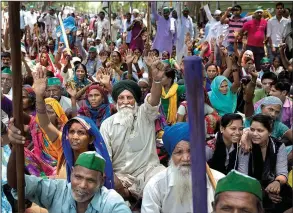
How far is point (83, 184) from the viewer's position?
313 cm

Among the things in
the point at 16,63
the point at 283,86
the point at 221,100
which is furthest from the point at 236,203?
the point at 221,100

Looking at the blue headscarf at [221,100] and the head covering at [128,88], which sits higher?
the head covering at [128,88]

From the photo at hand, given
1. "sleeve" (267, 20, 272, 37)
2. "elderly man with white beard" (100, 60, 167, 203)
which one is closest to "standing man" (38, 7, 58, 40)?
"sleeve" (267, 20, 272, 37)

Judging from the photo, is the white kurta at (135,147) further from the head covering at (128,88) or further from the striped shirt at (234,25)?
the striped shirt at (234,25)

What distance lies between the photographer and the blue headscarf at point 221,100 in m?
6.70

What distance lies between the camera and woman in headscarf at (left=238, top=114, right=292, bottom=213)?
Answer: 421 centimetres

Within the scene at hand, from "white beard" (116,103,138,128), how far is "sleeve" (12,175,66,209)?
1.44m

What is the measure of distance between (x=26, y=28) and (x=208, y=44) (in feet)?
25.3

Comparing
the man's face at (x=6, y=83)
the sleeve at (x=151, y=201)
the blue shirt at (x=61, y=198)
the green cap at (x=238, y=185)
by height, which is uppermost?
the man's face at (x=6, y=83)

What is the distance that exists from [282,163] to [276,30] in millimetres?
7241

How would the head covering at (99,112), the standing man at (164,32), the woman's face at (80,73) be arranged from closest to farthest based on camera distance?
the head covering at (99,112), the woman's face at (80,73), the standing man at (164,32)

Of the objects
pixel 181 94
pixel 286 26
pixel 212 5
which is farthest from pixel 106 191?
pixel 212 5

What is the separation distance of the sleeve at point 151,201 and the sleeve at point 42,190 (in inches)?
19.5

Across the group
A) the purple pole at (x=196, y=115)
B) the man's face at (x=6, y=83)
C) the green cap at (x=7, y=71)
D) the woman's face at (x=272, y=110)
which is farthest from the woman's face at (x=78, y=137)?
the green cap at (x=7, y=71)
